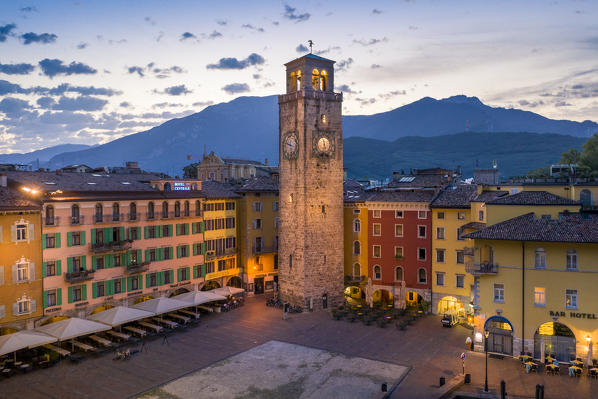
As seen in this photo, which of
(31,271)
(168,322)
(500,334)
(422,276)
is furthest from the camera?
(422,276)

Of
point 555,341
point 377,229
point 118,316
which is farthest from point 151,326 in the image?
point 555,341

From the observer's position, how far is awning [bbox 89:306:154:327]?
3791 cm

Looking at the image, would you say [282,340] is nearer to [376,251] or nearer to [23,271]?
[376,251]

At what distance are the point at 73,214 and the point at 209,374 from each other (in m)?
19.0

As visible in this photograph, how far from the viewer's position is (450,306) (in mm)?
48219

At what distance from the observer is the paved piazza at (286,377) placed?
29.2 meters

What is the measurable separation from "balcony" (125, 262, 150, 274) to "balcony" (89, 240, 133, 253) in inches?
70.9

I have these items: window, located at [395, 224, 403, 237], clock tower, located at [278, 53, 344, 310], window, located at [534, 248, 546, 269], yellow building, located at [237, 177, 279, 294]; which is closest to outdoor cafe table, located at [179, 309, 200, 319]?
clock tower, located at [278, 53, 344, 310]

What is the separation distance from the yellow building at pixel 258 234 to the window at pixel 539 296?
31042mm

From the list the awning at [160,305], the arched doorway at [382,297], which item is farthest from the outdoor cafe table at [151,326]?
the arched doorway at [382,297]

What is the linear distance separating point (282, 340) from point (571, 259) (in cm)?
2330

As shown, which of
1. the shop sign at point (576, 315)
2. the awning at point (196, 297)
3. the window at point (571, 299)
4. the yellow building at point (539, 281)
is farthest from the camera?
the awning at point (196, 297)

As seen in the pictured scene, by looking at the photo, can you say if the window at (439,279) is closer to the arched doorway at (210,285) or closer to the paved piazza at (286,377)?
the paved piazza at (286,377)

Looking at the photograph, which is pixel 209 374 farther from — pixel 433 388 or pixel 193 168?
pixel 193 168
